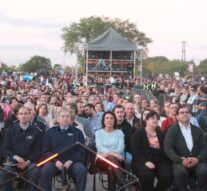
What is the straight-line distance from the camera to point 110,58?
3344cm

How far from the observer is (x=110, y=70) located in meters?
33.5

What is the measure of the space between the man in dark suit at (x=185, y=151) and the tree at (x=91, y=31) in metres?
66.1

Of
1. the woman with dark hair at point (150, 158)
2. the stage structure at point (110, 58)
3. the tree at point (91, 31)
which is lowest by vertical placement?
the woman with dark hair at point (150, 158)

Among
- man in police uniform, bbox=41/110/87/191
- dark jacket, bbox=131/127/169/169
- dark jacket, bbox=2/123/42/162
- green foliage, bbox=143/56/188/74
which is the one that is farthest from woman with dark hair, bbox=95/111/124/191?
green foliage, bbox=143/56/188/74

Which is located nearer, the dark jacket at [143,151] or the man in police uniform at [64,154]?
the man in police uniform at [64,154]

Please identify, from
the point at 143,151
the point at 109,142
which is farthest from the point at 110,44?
the point at 143,151

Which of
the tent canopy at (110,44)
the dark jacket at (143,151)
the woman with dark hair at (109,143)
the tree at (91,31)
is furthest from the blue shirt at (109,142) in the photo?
the tree at (91,31)

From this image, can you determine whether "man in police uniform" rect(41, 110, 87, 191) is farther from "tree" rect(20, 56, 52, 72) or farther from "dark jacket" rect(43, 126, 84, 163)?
"tree" rect(20, 56, 52, 72)

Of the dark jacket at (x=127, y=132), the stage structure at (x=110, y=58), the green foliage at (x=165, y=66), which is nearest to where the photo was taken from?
the dark jacket at (x=127, y=132)

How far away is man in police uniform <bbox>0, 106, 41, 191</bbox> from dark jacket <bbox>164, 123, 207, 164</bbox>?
6.81 feet

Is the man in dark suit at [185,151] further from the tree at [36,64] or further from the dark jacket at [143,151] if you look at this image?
the tree at [36,64]

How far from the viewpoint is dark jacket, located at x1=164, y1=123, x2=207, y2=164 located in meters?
7.69

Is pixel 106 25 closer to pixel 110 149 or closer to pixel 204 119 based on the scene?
pixel 204 119

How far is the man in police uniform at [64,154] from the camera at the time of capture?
730cm
